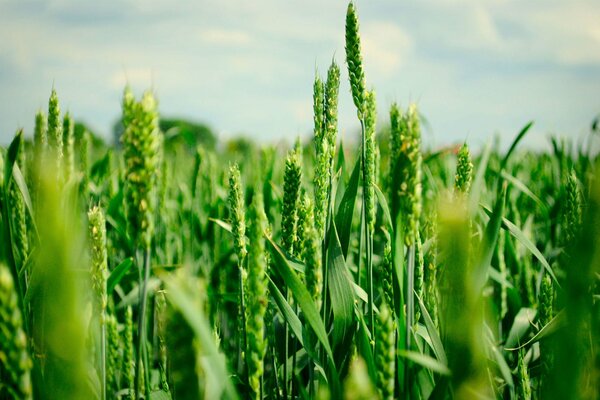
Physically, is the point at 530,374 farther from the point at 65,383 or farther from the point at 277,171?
the point at 277,171

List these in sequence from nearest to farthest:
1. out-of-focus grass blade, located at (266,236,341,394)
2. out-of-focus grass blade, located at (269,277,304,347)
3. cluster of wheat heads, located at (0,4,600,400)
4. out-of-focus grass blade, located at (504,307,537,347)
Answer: cluster of wheat heads, located at (0,4,600,400) → out-of-focus grass blade, located at (266,236,341,394) → out-of-focus grass blade, located at (269,277,304,347) → out-of-focus grass blade, located at (504,307,537,347)

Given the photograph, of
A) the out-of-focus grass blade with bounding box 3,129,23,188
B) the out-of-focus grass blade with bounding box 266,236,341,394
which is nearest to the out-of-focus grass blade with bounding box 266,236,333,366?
the out-of-focus grass blade with bounding box 266,236,341,394

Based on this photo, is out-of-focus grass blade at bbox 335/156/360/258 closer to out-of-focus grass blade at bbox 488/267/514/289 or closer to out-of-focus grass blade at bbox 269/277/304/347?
out-of-focus grass blade at bbox 269/277/304/347

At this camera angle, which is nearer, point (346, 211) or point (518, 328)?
point (346, 211)

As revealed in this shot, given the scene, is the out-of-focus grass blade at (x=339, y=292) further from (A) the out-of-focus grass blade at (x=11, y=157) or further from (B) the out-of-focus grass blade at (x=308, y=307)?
(A) the out-of-focus grass blade at (x=11, y=157)

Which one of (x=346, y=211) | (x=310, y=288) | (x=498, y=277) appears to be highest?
(x=346, y=211)

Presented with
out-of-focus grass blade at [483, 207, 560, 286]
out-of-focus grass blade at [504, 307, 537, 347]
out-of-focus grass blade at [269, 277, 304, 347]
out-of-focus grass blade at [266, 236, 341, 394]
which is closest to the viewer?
out-of-focus grass blade at [266, 236, 341, 394]

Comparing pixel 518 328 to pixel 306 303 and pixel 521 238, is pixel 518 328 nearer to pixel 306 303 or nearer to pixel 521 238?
pixel 521 238

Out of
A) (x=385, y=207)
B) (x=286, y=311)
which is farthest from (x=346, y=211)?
(x=286, y=311)

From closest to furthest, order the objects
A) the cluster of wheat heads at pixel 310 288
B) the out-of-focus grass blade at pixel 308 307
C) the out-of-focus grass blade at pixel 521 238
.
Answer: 1. the cluster of wheat heads at pixel 310 288
2. the out-of-focus grass blade at pixel 308 307
3. the out-of-focus grass blade at pixel 521 238

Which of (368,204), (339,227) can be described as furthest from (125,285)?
(368,204)

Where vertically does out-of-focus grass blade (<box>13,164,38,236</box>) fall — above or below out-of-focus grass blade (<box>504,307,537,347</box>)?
above

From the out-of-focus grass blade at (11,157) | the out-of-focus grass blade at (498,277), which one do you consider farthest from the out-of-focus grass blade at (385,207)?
the out-of-focus grass blade at (11,157)

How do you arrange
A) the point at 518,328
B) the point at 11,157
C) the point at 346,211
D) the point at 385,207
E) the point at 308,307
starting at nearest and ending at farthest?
the point at 308,307, the point at 11,157, the point at 385,207, the point at 346,211, the point at 518,328
